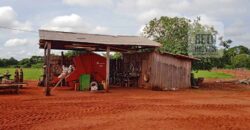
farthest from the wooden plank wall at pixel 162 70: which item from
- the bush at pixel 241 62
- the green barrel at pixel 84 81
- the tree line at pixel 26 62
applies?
the bush at pixel 241 62

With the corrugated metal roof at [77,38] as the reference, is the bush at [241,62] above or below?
above

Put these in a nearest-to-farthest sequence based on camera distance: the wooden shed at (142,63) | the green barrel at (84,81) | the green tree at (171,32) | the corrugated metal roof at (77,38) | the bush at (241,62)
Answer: the corrugated metal roof at (77,38) → the green barrel at (84,81) → the wooden shed at (142,63) → the green tree at (171,32) → the bush at (241,62)

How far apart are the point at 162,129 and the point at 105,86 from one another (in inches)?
432

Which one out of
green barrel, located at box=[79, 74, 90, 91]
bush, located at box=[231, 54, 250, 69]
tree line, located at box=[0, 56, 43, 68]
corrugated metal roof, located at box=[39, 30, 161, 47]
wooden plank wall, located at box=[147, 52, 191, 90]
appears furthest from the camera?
bush, located at box=[231, 54, 250, 69]

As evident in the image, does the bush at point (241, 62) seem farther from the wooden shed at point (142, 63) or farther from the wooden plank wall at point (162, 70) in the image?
the wooden plank wall at point (162, 70)

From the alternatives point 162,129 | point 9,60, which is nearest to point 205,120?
point 162,129

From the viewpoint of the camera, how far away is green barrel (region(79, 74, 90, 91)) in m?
20.5

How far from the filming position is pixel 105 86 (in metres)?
19.7

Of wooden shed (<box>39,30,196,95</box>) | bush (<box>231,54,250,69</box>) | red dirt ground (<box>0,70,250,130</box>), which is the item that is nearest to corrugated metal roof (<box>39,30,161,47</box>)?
wooden shed (<box>39,30,196,95</box>)

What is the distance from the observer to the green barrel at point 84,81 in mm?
20519

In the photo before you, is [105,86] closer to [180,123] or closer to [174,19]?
[180,123]

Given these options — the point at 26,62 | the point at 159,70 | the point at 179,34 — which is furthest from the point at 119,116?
the point at 26,62

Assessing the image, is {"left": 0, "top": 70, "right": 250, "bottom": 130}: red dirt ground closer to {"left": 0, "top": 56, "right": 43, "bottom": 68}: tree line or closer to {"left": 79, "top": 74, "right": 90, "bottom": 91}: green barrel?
{"left": 79, "top": 74, "right": 90, "bottom": 91}: green barrel

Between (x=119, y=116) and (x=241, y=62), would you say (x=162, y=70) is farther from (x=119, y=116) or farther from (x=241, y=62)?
(x=241, y=62)
